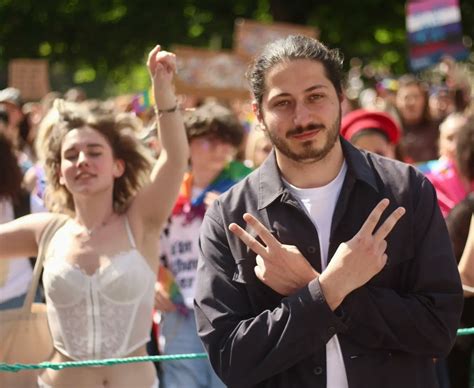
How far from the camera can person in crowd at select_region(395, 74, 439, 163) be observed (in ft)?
29.3

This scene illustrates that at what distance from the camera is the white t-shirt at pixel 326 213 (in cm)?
257

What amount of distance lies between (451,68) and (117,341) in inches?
286

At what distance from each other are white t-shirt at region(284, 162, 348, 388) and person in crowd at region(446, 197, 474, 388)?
1.47m

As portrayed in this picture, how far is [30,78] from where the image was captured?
1299 centimetres

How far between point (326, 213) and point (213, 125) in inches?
117

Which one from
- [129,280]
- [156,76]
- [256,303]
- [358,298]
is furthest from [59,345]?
[358,298]

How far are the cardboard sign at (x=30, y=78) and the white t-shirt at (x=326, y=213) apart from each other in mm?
10680

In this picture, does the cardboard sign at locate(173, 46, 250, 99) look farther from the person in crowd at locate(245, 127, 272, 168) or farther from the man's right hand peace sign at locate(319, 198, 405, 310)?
the man's right hand peace sign at locate(319, 198, 405, 310)

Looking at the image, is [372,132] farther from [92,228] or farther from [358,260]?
[358,260]

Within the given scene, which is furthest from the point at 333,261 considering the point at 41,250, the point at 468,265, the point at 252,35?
the point at 252,35

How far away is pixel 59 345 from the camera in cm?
397

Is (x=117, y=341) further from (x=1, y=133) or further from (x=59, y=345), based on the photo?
(x=1, y=133)

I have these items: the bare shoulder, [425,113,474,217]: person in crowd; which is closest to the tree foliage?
[425,113,474,217]: person in crowd

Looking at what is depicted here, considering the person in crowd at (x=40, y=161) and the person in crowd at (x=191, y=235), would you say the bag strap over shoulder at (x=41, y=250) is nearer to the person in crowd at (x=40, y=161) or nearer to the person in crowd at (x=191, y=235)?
the person in crowd at (x=40, y=161)
